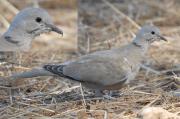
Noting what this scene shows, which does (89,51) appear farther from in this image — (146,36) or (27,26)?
(146,36)

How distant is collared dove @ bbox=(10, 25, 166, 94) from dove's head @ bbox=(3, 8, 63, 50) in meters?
0.77

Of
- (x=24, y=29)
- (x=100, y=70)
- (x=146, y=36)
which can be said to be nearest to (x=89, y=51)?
(x=24, y=29)

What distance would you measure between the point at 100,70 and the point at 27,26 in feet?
3.56

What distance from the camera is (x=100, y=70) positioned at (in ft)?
18.8

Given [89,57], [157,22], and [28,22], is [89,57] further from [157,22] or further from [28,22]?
[157,22]

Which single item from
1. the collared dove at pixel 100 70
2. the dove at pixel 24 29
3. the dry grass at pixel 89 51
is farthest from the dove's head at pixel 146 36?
the dove at pixel 24 29

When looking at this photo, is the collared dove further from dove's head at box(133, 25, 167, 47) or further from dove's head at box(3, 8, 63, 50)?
dove's head at box(3, 8, 63, 50)

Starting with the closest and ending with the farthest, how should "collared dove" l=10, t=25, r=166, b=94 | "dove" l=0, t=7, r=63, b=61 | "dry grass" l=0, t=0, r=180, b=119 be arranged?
1. "dry grass" l=0, t=0, r=180, b=119
2. "collared dove" l=10, t=25, r=166, b=94
3. "dove" l=0, t=7, r=63, b=61

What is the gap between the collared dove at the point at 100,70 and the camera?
5.61 metres

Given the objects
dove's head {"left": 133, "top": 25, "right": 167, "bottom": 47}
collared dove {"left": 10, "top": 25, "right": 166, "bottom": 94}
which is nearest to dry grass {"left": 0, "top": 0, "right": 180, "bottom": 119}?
collared dove {"left": 10, "top": 25, "right": 166, "bottom": 94}

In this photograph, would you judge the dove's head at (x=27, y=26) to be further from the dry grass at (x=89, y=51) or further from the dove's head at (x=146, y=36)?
the dove's head at (x=146, y=36)

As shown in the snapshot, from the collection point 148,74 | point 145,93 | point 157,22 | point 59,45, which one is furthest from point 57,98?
point 157,22

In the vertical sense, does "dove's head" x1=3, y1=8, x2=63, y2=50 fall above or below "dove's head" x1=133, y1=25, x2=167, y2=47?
above

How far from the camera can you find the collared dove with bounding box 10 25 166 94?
18.4 feet
